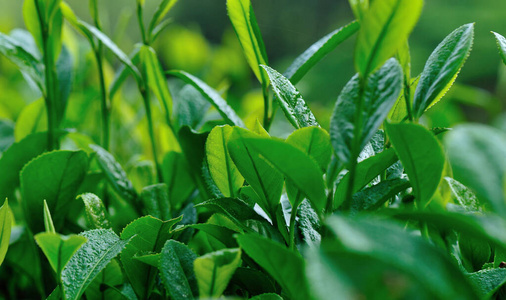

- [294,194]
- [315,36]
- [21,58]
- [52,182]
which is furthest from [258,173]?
[315,36]

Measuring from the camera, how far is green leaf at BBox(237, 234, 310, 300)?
25cm

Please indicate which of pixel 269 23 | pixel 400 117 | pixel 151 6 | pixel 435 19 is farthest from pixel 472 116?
pixel 400 117

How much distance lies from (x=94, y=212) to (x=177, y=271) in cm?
13

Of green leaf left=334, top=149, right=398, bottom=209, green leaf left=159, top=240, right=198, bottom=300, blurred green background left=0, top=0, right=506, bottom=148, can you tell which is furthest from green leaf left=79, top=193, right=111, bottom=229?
blurred green background left=0, top=0, right=506, bottom=148

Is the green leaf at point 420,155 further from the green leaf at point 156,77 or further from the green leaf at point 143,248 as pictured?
the green leaf at point 156,77

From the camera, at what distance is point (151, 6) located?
6504mm

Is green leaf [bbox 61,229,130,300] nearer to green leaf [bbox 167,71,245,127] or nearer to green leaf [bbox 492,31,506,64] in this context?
green leaf [bbox 167,71,245,127]

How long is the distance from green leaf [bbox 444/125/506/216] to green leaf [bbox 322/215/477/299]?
0.15 feet

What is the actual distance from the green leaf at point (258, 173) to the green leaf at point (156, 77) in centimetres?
22

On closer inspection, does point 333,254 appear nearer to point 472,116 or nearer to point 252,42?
point 252,42

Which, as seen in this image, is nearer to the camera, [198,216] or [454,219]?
[454,219]

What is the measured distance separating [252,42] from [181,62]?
104 centimetres

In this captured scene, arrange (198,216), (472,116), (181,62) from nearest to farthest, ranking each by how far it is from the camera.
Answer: (198,216)
(181,62)
(472,116)

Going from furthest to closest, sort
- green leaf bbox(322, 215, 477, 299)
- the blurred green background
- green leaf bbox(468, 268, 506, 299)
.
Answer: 1. the blurred green background
2. green leaf bbox(468, 268, 506, 299)
3. green leaf bbox(322, 215, 477, 299)
